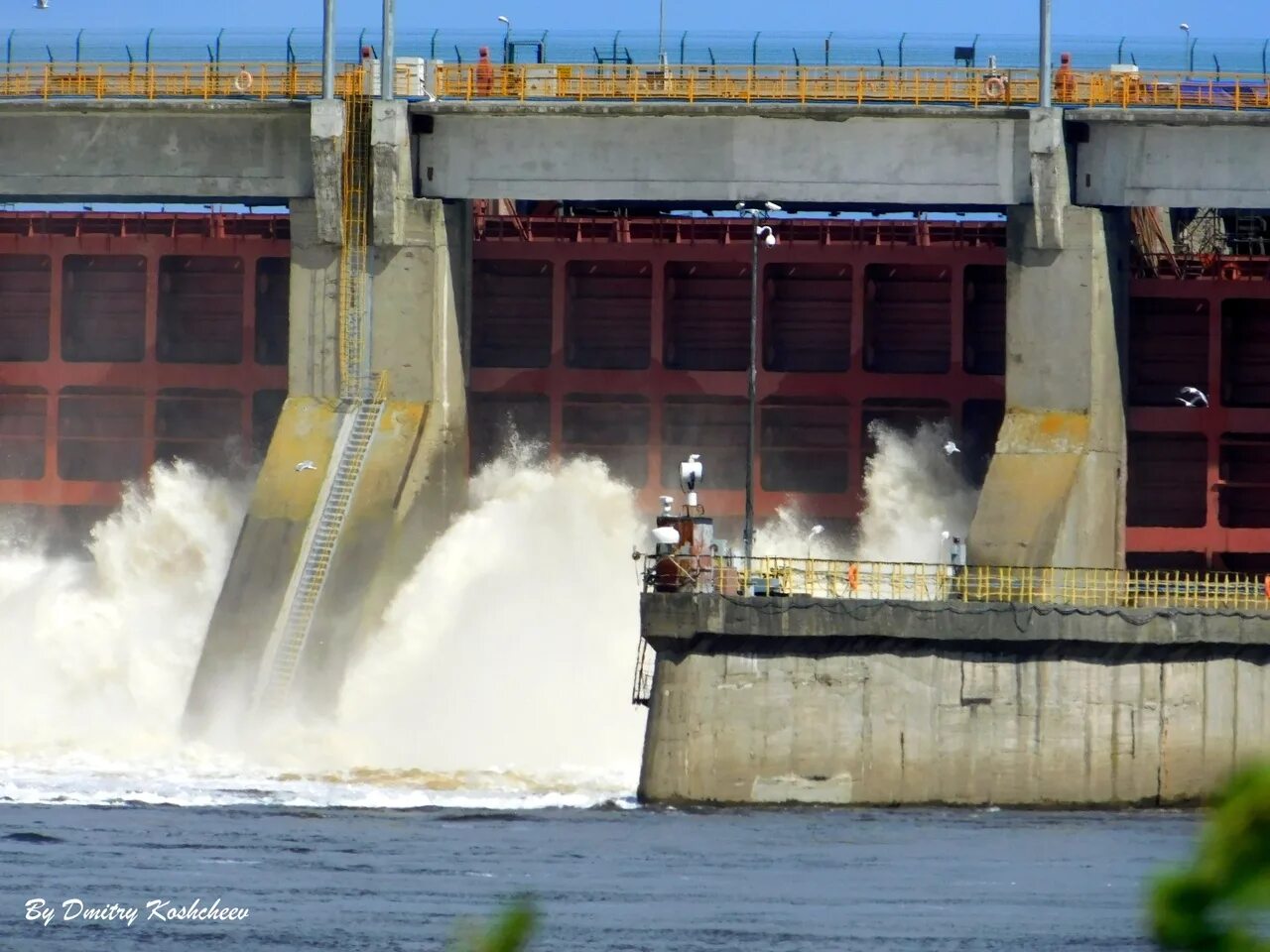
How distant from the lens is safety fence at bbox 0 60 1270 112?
43.3 meters

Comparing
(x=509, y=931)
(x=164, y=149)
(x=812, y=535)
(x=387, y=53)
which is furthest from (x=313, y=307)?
(x=509, y=931)

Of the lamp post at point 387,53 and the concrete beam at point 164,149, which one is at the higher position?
the lamp post at point 387,53

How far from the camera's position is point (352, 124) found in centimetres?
4394

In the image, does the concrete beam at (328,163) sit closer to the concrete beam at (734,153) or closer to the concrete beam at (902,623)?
the concrete beam at (734,153)

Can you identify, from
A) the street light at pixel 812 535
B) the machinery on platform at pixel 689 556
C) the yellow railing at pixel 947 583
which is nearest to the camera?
the machinery on platform at pixel 689 556

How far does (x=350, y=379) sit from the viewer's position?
4391cm

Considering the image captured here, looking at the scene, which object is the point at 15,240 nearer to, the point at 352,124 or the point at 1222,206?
the point at 352,124

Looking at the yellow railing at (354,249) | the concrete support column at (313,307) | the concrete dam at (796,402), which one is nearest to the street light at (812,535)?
the concrete dam at (796,402)

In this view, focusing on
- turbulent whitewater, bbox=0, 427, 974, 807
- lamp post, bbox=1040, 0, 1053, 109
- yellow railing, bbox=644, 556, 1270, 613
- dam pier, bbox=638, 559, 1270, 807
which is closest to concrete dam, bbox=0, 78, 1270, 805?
dam pier, bbox=638, 559, 1270, 807

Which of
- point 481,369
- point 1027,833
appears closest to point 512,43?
point 481,369

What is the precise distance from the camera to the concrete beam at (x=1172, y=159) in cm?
4212

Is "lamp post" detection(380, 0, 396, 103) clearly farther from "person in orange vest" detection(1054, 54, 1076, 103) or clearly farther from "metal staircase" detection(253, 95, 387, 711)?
"person in orange vest" detection(1054, 54, 1076, 103)

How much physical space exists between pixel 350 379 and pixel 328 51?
6.59m

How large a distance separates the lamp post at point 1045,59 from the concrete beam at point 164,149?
14.6m
